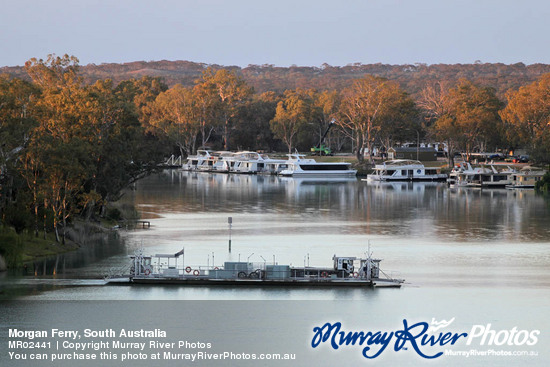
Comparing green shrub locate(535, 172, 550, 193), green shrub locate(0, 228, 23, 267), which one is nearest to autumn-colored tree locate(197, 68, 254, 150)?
green shrub locate(535, 172, 550, 193)

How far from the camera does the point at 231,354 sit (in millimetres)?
31312

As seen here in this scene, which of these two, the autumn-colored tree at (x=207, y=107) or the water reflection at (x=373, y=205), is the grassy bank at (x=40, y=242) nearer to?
the water reflection at (x=373, y=205)

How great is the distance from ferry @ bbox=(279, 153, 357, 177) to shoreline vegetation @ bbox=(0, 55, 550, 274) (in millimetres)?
7699

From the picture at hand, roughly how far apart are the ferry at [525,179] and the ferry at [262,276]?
74.4 m

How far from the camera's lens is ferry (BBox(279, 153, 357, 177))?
440ft

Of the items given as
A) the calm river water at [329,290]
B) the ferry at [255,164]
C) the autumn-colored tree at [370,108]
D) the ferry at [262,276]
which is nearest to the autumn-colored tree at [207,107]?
the ferry at [255,164]

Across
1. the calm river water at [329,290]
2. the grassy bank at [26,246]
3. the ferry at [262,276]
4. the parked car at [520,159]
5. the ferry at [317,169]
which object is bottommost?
the calm river water at [329,290]

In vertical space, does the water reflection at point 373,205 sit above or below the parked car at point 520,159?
below

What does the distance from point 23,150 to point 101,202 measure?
949cm

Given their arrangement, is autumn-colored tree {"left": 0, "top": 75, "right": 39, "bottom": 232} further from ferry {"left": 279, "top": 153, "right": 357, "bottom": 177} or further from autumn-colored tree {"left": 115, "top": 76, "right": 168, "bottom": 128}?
autumn-colored tree {"left": 115, "top": 76, "right": 168, "bottom": 128}

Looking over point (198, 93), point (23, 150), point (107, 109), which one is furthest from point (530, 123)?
point (23, 150)

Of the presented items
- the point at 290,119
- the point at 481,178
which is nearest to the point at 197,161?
the point at 290,119

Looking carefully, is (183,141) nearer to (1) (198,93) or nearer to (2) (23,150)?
(1) (198,93)

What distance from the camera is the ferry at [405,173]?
12694 centimetres
